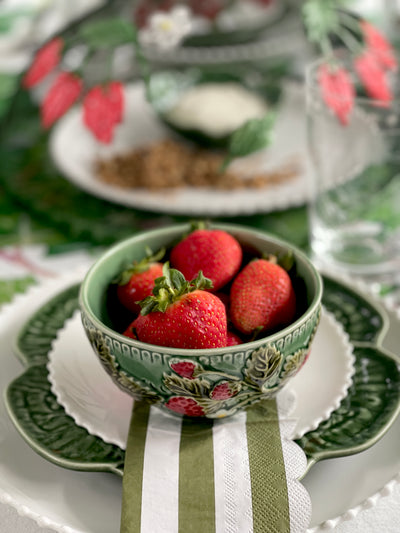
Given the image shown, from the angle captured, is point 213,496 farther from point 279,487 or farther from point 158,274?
point 158,274

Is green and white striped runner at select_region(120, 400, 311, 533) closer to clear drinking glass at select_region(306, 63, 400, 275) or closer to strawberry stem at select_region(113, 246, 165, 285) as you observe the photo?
strawberry stem at select_region(113, 246, 165, 285)

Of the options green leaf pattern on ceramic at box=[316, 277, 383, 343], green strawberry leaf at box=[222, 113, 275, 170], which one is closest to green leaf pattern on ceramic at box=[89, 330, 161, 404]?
green leaf pattern on ceramic at box=[316, 277, 383, 343]

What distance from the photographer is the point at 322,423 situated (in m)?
0.45

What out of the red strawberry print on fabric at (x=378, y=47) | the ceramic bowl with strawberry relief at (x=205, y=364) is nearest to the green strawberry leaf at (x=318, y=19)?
the red strawberry print on fabric at (x=378, y=47)

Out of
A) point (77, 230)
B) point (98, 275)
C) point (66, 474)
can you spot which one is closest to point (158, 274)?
point (98, 275)

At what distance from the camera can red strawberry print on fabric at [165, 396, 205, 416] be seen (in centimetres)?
43

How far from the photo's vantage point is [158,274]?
0.49 metres

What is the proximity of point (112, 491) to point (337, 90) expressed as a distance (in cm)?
47

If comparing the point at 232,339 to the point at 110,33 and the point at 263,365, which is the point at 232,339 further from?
A: the point at 110,33

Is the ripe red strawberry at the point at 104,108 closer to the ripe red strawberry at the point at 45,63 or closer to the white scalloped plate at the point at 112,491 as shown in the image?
the ripe red strawberry at the point at 45,63

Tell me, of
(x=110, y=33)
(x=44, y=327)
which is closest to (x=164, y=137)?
(x=110, y=33)

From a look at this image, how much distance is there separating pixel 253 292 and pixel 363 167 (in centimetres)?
33

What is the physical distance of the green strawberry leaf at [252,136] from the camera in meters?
0.72

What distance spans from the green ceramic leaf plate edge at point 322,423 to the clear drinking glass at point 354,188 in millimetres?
176
